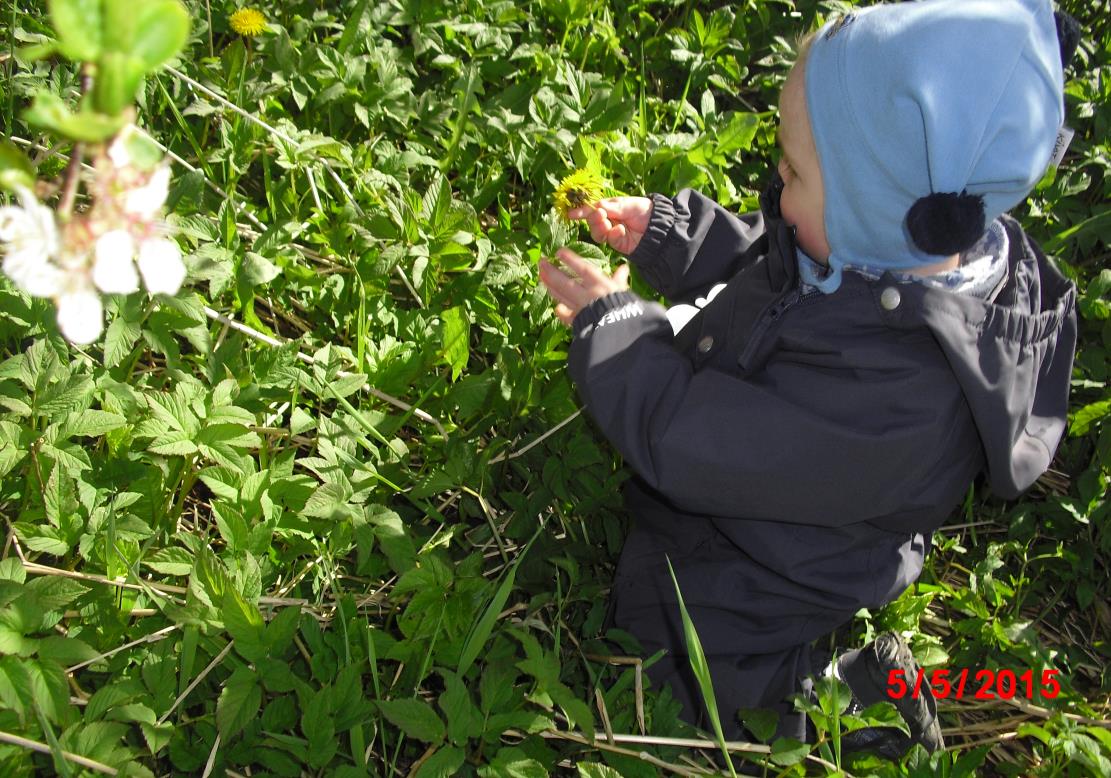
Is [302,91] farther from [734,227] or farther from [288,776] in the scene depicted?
[288,776]

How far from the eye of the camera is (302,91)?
2.14 m

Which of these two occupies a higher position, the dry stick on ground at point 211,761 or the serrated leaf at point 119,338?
the serrated leaf at point 119,338

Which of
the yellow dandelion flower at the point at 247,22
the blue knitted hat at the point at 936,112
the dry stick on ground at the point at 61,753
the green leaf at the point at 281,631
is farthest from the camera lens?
the yellow dandelion flower at the point at 247,22

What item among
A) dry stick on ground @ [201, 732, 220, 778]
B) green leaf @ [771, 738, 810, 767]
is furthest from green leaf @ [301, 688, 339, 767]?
green leaf @ [771, 738, 810, 767]

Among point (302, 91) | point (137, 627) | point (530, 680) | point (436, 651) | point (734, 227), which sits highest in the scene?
point (302, 91)

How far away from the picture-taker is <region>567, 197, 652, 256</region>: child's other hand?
187 centimetres

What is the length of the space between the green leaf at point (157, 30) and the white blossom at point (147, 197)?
60 mm

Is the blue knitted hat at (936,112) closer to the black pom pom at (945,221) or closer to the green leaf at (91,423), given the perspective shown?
the black pom pom at (945,221)

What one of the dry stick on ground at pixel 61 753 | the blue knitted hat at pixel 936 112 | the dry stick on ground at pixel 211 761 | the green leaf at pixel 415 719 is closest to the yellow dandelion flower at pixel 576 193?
the blue knitted hat at pixel 936 112

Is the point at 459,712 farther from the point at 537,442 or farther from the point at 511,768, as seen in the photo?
the point at 537,442

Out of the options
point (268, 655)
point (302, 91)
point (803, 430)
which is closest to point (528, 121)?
point (302, 91)

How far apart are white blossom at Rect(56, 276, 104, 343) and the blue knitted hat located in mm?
1058

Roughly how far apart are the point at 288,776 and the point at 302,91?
1454mm

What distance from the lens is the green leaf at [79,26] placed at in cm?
40
